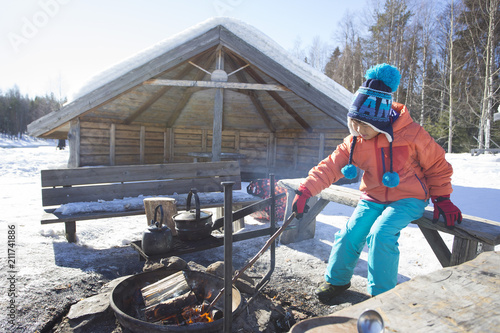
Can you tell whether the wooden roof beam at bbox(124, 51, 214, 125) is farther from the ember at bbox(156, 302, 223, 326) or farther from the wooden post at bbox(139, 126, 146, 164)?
the ember at bbox(156, 302, 223, 326)

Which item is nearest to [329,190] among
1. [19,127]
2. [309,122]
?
[309,122]

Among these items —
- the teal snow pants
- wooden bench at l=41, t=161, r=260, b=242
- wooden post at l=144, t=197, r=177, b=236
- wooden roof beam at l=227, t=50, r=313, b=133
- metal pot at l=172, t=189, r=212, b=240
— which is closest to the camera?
the teal snow pants

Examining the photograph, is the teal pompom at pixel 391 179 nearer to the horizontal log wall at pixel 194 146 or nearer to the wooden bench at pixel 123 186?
the wooden bench at pixel 123 186

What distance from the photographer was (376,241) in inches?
92.3

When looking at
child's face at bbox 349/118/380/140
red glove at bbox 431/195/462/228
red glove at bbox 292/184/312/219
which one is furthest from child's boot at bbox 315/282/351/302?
child's face at bbox 349/118/380/140

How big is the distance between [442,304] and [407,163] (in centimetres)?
169

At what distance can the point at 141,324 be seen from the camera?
71.5 inches

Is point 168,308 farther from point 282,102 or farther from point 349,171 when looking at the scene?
point 282,102

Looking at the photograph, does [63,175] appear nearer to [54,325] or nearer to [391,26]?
[54,325]

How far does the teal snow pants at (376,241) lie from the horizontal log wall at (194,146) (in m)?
6.63

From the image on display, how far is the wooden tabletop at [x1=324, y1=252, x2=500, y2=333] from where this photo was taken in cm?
95

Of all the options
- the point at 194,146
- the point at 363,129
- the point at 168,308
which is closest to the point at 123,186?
the point at 168,308

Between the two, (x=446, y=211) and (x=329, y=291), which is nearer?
(x=446, y=211)

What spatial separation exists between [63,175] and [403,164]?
169 inches
